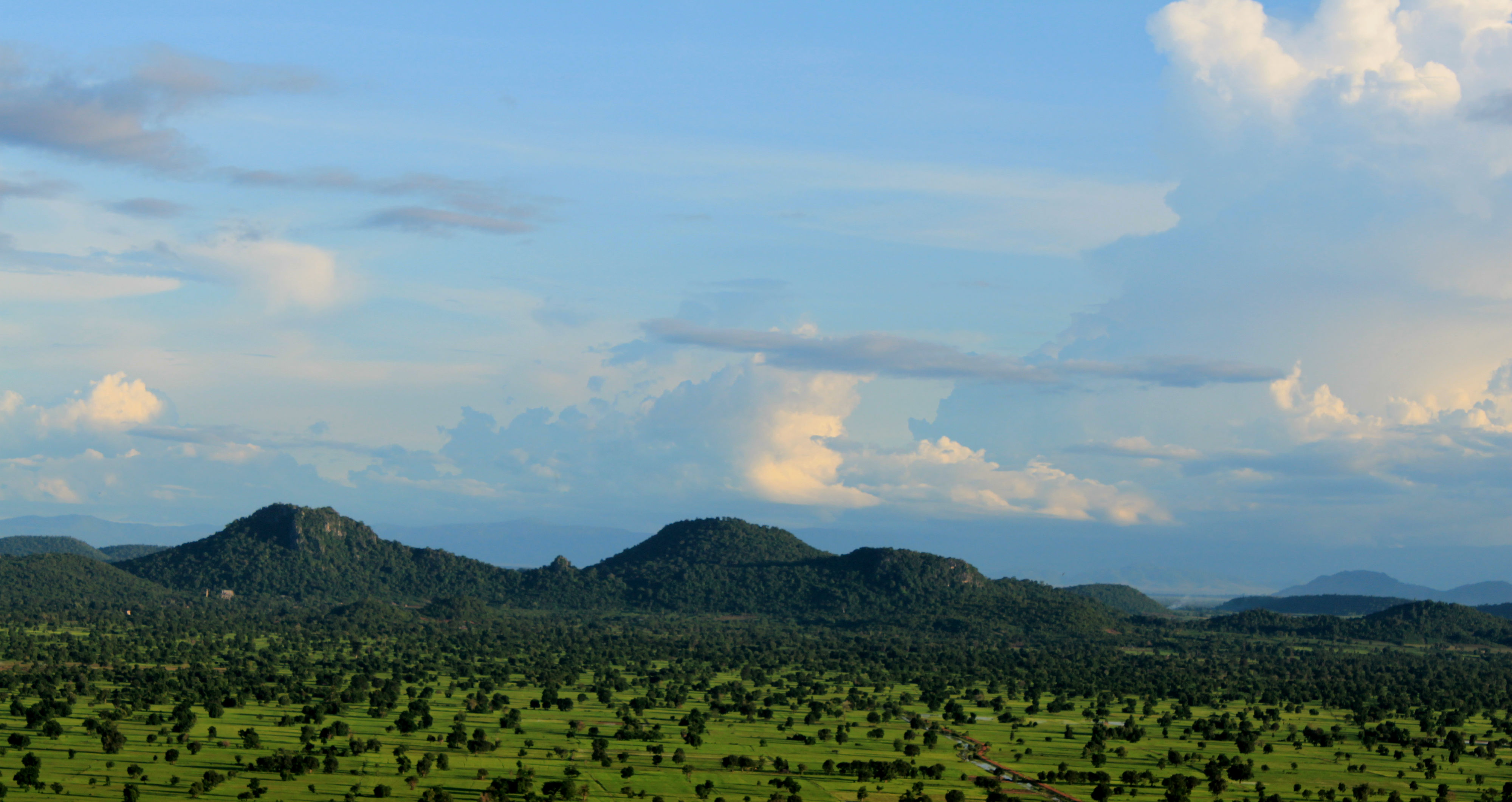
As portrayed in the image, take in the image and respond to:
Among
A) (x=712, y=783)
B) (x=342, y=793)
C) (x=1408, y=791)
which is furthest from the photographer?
(x=1408, y=791)

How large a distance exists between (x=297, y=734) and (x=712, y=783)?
58966mm

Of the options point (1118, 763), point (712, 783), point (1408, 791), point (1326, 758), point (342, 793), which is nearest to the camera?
point (342, 793)

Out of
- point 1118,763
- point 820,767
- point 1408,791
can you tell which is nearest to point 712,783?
point 820,767

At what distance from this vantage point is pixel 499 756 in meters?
170

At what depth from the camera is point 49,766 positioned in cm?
15225

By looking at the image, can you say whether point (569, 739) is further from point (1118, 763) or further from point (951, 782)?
point (1118, 763)

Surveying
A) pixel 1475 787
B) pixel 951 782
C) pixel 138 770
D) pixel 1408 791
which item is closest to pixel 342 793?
pixel 138 770

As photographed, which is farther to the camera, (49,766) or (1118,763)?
(1118,763)

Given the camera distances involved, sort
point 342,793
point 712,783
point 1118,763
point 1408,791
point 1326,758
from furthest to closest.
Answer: point 1326,758, point 1118,763, point 1408,791, point 712,783, point 342,793

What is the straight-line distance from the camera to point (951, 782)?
6373 inches

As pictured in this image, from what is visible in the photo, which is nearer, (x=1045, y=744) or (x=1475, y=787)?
(x=1475, y=787)

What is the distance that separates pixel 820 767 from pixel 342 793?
54.9 metres

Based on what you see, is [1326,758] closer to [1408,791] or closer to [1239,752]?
[1239,752]

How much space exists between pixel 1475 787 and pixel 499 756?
115 metres
